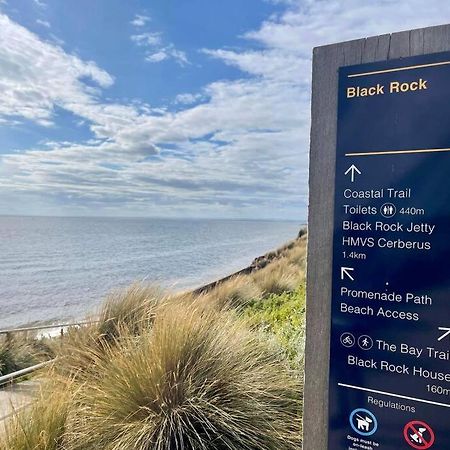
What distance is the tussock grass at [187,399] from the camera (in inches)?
118

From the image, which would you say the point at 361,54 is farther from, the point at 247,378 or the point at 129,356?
the point at 129,356

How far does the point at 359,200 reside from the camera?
85.3 inches

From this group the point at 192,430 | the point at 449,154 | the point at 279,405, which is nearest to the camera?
the point at 449,154

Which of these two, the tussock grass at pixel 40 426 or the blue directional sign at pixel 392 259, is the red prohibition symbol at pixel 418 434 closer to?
the blue directional sign at pixel 392 259

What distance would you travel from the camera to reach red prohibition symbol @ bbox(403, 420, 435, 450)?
6.59ft

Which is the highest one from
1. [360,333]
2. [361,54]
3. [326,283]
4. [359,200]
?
[361,54]

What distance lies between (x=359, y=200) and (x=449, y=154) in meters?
0.42

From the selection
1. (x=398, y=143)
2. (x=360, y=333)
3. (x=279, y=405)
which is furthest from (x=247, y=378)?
(x=398, y=143)

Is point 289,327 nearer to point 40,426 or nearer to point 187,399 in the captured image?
point 187,399

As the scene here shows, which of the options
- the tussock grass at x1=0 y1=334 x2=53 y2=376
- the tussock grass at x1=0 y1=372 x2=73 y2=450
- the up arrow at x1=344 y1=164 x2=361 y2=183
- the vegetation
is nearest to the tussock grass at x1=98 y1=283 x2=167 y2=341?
the vegetation

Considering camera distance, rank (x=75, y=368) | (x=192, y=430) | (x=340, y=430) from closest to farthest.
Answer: (x=340, y=430) → (x=192, y=430) → (x=75, y=368)

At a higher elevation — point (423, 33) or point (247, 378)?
point (423, 33)

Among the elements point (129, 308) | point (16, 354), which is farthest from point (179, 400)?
point (16, 354)

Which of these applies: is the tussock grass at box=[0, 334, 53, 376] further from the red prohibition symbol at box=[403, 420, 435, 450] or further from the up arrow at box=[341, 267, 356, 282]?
the red prohibition symbol at box=[403, 420, 435, 450]
